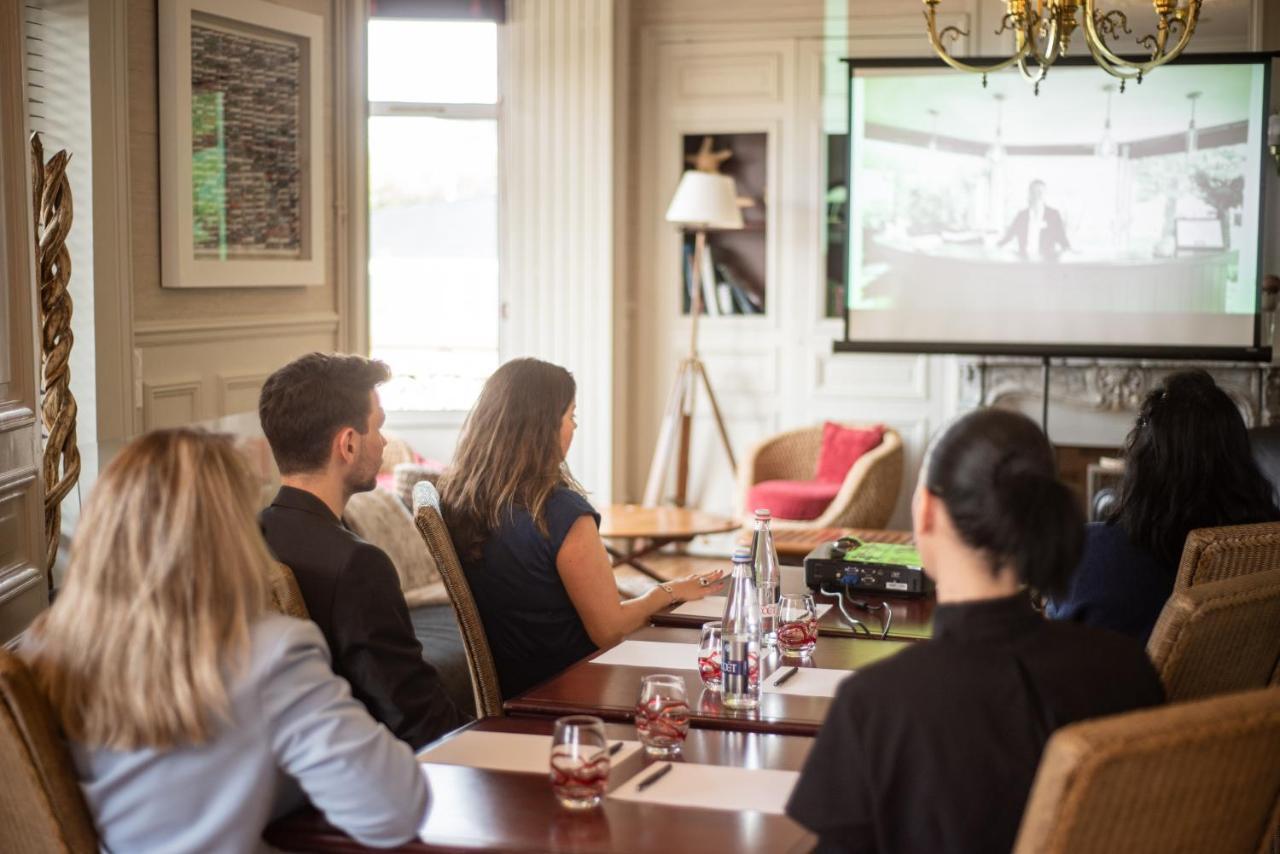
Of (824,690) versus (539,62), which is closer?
(824,690)

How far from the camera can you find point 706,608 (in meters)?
2.95

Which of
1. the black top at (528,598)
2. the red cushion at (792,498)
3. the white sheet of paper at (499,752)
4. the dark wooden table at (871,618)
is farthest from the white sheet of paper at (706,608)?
the red cushion at (792,498)

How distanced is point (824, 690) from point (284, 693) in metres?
1.00

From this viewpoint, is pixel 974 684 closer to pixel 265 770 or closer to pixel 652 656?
pixel 265 770

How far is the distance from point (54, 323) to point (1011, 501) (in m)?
2.89

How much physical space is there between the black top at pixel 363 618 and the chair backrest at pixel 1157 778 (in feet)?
3.71

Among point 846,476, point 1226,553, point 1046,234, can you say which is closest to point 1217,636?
point 1226,553

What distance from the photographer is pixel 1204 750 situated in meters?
1.39

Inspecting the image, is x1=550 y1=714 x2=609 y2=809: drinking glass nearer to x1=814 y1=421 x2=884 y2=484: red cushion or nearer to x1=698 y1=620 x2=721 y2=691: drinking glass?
x1=698 y1=620 x2=721 y2=691: drinking glass

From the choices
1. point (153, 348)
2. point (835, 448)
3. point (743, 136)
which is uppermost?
point (743, 136)

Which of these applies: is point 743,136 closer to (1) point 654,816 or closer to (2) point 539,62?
(2) point 539,62

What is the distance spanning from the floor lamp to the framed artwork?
1844 millimetres

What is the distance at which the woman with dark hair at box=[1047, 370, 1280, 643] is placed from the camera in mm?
2562

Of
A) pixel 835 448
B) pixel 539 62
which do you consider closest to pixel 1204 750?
pixel 835 448
